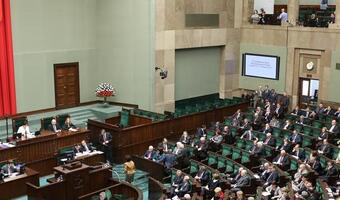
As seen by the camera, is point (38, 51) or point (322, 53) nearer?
point (38, 51)

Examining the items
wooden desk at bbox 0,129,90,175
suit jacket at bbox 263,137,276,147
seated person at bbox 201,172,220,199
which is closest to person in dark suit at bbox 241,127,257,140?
suit jacket at bbox 263,137,276,147

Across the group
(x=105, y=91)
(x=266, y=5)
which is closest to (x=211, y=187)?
(x=105, y=91)

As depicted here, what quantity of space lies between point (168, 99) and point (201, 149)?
6.71 meters

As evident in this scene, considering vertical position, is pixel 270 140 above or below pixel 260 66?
below

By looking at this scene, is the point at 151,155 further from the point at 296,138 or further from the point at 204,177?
the point at 296,138

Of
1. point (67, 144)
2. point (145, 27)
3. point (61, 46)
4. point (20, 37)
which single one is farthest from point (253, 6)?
point (67, 144)

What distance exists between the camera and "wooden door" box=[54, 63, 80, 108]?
62.5 ft

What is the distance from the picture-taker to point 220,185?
10836mm

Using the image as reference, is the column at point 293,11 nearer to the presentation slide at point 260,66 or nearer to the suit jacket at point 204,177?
the presentation slide at point 260,66

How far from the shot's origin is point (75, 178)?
11.2 meters

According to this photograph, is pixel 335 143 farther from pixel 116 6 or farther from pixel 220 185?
pixel 116 6

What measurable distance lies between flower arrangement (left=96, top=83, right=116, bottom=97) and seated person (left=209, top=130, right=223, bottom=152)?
6.38m

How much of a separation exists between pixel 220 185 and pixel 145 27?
9.73 meters

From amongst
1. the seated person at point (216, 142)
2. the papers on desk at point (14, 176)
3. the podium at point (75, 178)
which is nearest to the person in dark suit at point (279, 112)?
the seated person at point (216, 142)
